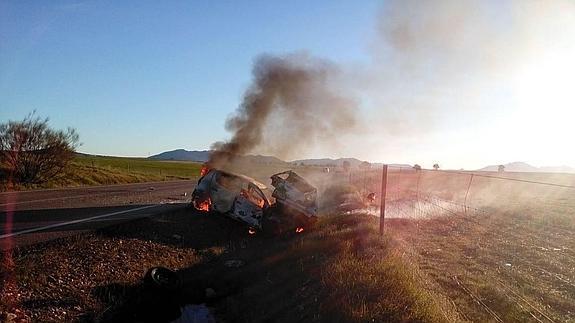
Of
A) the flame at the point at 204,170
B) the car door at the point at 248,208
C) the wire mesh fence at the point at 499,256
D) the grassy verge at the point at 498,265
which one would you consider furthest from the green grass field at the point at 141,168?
the grassy verge at the point at 498,265

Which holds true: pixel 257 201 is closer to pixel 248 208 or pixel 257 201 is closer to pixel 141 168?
pixel 248 208

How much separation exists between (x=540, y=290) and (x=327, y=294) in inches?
192

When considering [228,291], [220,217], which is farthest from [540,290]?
[220,217]

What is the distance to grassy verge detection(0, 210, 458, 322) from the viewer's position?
6.93m

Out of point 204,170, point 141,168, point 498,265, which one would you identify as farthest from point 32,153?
point 141,168

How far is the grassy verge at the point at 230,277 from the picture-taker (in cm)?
693

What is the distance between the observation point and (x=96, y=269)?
27.0 ft

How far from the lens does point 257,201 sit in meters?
13.3

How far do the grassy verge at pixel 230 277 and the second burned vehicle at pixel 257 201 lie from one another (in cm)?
68

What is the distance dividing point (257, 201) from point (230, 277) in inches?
144

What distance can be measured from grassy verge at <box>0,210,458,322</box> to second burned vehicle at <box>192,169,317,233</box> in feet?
2.24

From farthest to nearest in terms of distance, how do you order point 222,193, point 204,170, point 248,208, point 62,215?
point 204,170 < point 248,208 < point 222,193 < point 62,215

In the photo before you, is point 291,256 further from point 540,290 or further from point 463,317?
point 540,290

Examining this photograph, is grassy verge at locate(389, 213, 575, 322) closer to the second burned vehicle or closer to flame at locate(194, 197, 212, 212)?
the second burned vehicle
